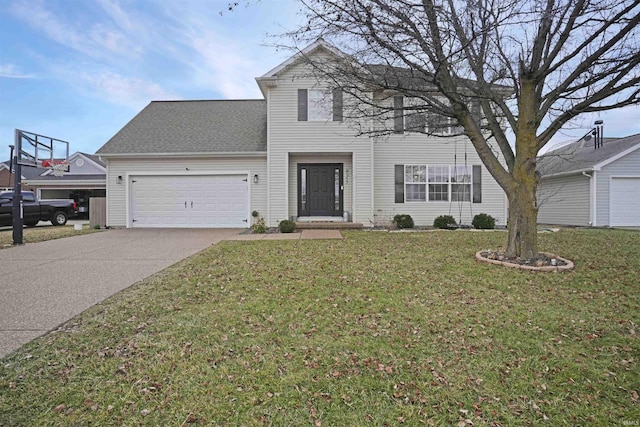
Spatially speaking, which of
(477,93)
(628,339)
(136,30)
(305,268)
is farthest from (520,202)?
(136,30)

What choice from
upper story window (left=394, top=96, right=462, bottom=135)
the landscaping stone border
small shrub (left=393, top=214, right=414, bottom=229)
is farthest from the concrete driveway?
upper story window (left=394, top=96, right=462, bottom=135)

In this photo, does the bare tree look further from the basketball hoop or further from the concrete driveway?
the basketball hoop

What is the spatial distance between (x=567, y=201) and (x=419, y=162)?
9195 mm

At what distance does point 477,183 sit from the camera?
43.2ft

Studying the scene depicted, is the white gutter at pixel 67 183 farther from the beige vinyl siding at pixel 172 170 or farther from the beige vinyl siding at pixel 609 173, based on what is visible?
the beige vinyl siding at pixel 609 173

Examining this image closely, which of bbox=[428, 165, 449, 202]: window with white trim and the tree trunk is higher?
bbox=[428, 165, 449, 202]: window with white trim

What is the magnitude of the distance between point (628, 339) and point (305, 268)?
175 inches

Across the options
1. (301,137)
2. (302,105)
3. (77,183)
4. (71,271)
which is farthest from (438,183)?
(77,183)

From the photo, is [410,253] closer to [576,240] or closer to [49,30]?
[576,240]

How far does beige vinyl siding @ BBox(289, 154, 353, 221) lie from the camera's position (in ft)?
42.9

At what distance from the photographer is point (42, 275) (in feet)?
19.1

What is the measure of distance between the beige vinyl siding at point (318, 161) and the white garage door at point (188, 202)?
2.03 meters

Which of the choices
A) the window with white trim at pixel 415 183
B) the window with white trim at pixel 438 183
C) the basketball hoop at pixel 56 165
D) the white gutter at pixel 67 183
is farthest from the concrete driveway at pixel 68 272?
the white gutter at pixel 67 183

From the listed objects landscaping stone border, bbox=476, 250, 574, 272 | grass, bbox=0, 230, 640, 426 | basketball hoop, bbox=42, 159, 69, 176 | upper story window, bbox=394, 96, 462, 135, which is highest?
upper story window, bbox=394, 96, 462, 135
